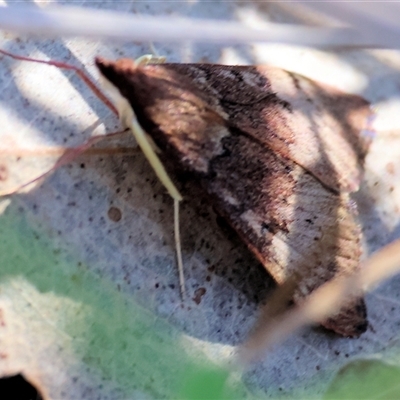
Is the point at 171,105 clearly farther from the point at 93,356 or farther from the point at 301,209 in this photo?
the point at 93,356

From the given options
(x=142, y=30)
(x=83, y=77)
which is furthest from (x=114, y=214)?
(x=142, y=30)

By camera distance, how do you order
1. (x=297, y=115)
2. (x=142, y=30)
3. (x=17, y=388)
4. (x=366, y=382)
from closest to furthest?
(x=142, y=30)
(x=17, y=388)
(x=366, y=382)
(x=297, y=115)

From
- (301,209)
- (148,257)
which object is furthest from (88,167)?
(301,209)

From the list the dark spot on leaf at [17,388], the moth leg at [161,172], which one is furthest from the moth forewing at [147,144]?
the dark spot on leaf at [17,388]

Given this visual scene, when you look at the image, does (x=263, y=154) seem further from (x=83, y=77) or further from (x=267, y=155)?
(x=83, y=77)

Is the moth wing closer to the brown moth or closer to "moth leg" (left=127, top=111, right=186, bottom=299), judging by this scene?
the brown moth

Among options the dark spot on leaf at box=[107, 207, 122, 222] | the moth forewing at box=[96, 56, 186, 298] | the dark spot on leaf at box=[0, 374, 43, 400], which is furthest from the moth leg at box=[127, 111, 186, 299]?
the dark spot on leaf at box=[0, 374, 43, 400]

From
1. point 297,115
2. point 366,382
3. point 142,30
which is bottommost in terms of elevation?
point 366,382

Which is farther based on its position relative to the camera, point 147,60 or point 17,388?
point 147,60

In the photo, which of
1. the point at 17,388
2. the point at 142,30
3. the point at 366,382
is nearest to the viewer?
the point at 142,30

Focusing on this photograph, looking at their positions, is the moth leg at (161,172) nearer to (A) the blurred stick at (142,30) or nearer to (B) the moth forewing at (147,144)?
(B) the moth forewing at (147,144)
